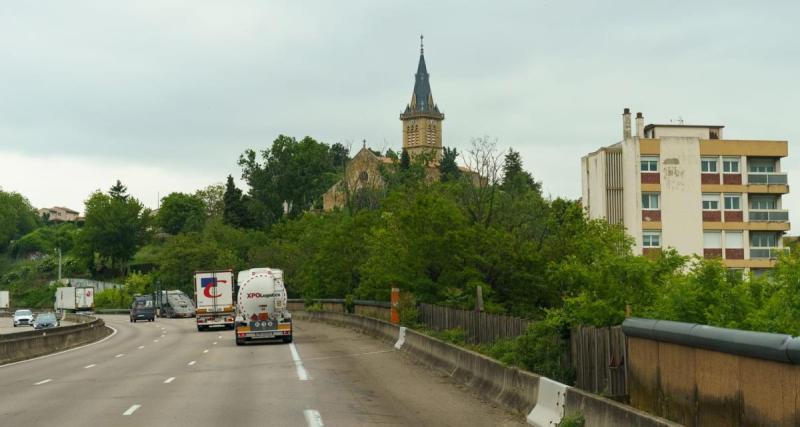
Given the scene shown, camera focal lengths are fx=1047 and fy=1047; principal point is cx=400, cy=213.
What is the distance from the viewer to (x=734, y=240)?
79.1 m

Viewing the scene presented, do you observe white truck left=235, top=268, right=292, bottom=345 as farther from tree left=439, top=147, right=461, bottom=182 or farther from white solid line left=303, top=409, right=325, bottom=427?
tree left=439, top=147, right=461, bottom=182

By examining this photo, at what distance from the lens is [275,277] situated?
44562 millimetres

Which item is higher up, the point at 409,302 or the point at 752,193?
the point at 752,193

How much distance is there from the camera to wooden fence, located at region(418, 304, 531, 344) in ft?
77.2

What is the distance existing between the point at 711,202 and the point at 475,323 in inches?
2187

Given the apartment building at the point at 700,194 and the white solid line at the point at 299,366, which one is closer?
the white solid line at the point at 299,366

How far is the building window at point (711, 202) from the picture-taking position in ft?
261

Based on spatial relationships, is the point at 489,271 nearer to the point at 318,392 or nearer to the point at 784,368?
the point at 318,392

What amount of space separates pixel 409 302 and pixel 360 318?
1015cm

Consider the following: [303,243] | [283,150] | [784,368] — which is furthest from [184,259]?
[784,368]

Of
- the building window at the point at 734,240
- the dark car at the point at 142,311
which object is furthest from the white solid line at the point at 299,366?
the dark car at the point at 142,311

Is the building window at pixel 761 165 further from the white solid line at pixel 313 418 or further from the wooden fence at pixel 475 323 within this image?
the white solid line at pixel 313 418

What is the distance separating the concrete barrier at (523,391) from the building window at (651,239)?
163ft

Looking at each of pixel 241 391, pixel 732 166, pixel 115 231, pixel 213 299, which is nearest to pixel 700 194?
pixel 732 166
